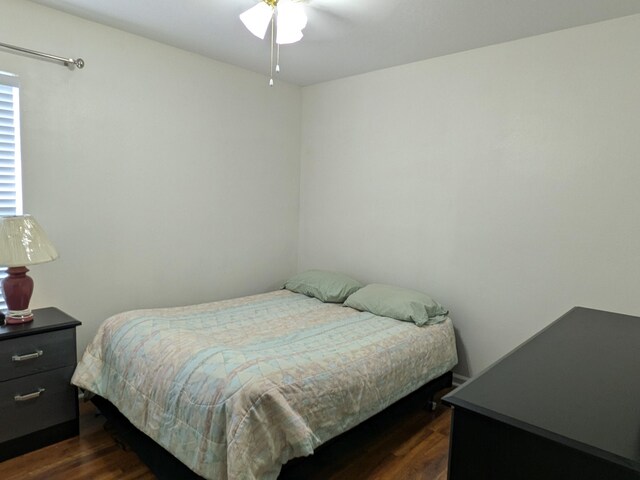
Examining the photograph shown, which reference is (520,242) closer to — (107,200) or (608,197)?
(608,197)

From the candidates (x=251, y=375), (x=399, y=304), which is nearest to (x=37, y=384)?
(x=251, y=375)

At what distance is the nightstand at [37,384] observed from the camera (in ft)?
6.86

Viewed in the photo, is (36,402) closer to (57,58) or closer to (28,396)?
(28,396)

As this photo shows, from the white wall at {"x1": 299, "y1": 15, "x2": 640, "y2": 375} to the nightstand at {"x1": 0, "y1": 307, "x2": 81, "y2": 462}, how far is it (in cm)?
233

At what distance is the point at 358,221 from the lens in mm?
3678

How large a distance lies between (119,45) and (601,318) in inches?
134

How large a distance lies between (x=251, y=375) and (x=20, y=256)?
145 centimetres

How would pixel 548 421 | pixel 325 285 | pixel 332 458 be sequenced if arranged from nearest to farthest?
pixel 548 421 → pixel 332 458 → pixel 325 285

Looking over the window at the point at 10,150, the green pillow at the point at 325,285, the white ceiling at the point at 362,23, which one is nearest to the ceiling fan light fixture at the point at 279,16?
the white ceiling at the point at 362,23

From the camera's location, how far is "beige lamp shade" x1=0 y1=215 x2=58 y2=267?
6.90 ft

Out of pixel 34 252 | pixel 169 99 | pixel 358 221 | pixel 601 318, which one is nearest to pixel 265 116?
pixel 169 99

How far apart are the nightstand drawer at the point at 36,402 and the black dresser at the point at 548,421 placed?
2.22 metres

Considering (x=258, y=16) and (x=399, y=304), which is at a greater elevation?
(x=258, y=16)

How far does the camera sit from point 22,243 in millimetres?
2152
